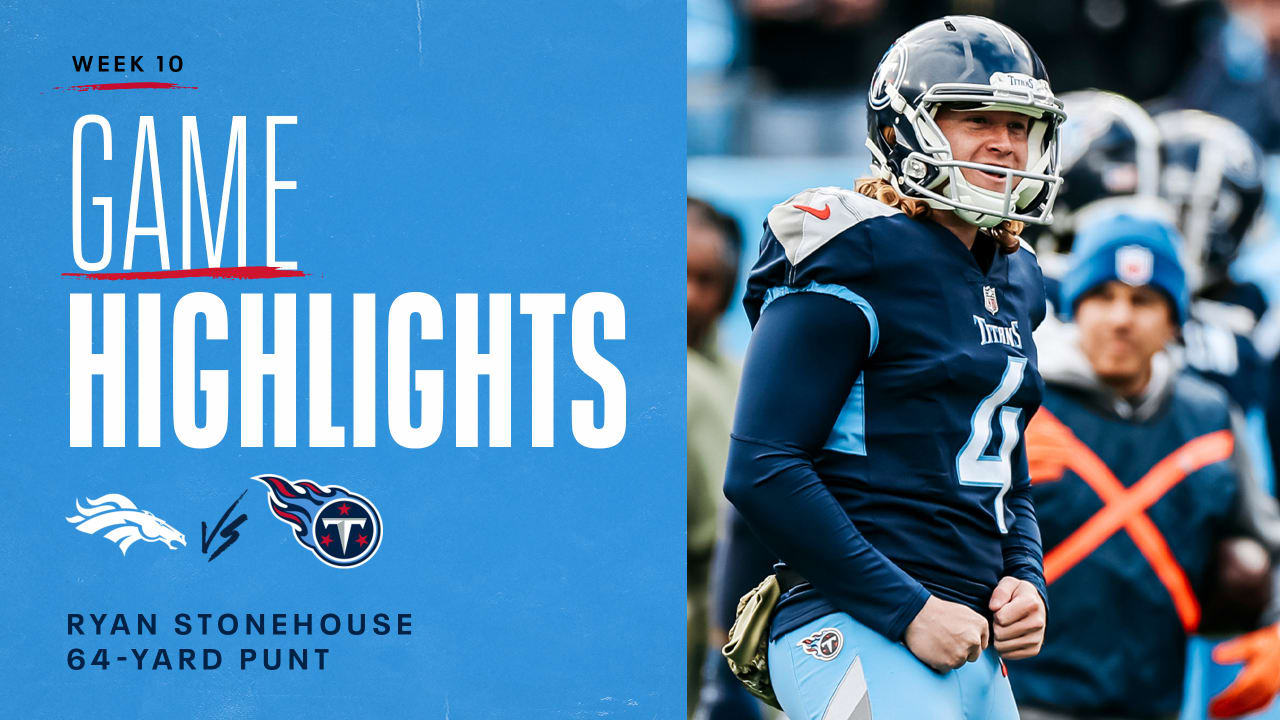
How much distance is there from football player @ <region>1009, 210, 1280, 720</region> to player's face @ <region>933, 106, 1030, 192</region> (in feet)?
7.46

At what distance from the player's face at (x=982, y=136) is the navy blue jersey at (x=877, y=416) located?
0.44 feet

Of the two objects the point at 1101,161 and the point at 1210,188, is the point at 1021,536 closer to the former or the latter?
the point at 1101,161

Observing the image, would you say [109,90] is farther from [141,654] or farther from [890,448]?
[890,448]

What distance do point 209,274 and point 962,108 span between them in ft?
5.49

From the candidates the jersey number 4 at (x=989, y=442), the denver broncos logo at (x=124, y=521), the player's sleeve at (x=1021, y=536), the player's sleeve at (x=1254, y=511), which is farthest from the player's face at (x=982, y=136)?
the player's sleeve at (x=1254, y=511)

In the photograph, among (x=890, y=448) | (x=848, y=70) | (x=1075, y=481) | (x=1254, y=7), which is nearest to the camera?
(x=890, y=448)

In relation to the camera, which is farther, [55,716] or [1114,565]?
[1114,565]

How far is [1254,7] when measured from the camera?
6.61m

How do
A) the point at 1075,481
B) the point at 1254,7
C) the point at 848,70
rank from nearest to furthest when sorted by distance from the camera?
1. the point at 1075,481
2. the point at 1254,7
3. the point at 848,70

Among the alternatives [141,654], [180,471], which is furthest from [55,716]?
[180,471]

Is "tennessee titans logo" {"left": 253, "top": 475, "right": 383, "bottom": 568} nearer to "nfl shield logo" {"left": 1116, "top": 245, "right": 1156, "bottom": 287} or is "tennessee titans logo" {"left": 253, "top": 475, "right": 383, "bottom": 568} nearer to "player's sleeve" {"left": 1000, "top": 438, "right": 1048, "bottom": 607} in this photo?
"player's sleeve" {"left": 1000, "top": 438, "right": 1048, "bottom": 607}

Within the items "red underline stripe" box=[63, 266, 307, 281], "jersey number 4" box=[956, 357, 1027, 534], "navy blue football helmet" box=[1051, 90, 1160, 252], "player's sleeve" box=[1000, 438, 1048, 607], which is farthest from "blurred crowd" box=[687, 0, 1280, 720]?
"jersey number 4" box=[956, 357, 1027, 534]

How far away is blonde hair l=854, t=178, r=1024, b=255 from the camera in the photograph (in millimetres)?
2346

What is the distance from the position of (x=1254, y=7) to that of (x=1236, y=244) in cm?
195
